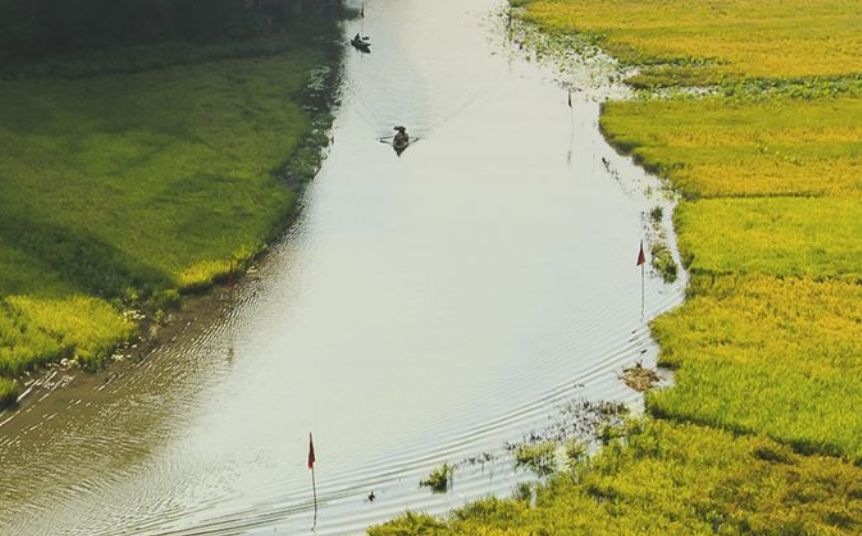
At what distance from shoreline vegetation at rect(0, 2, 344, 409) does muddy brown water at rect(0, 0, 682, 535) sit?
4.15 ft

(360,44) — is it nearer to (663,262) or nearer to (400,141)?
(400,141)

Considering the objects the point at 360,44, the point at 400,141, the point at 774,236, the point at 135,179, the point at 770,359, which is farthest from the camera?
the point at 360,44

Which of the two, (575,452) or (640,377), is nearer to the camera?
(575,452)

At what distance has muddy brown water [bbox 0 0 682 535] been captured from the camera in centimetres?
2030

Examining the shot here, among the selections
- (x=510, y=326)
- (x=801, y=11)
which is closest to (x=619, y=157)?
(x=510, y=326)

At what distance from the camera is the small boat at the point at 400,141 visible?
41.7 metres

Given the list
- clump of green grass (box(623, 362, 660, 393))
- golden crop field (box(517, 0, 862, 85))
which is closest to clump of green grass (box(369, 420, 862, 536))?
clump of green grass (box(623, 362, 660, 393))

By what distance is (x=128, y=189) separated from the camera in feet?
112

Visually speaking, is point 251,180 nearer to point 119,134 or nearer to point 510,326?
point 119,134

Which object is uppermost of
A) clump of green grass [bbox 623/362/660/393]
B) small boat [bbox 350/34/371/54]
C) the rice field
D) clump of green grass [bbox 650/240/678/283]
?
small boat [bbox 350/34/371/54]

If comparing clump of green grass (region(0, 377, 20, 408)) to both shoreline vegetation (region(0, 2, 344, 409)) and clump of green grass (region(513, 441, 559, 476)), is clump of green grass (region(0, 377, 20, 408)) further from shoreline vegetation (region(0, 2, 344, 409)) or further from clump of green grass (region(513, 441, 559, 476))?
clump of green grass (region(513, 441, 559, 476))

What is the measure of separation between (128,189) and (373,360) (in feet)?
40.9

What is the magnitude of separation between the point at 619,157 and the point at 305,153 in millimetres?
11289

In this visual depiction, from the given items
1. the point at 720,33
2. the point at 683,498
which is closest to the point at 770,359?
the point at 683,498
